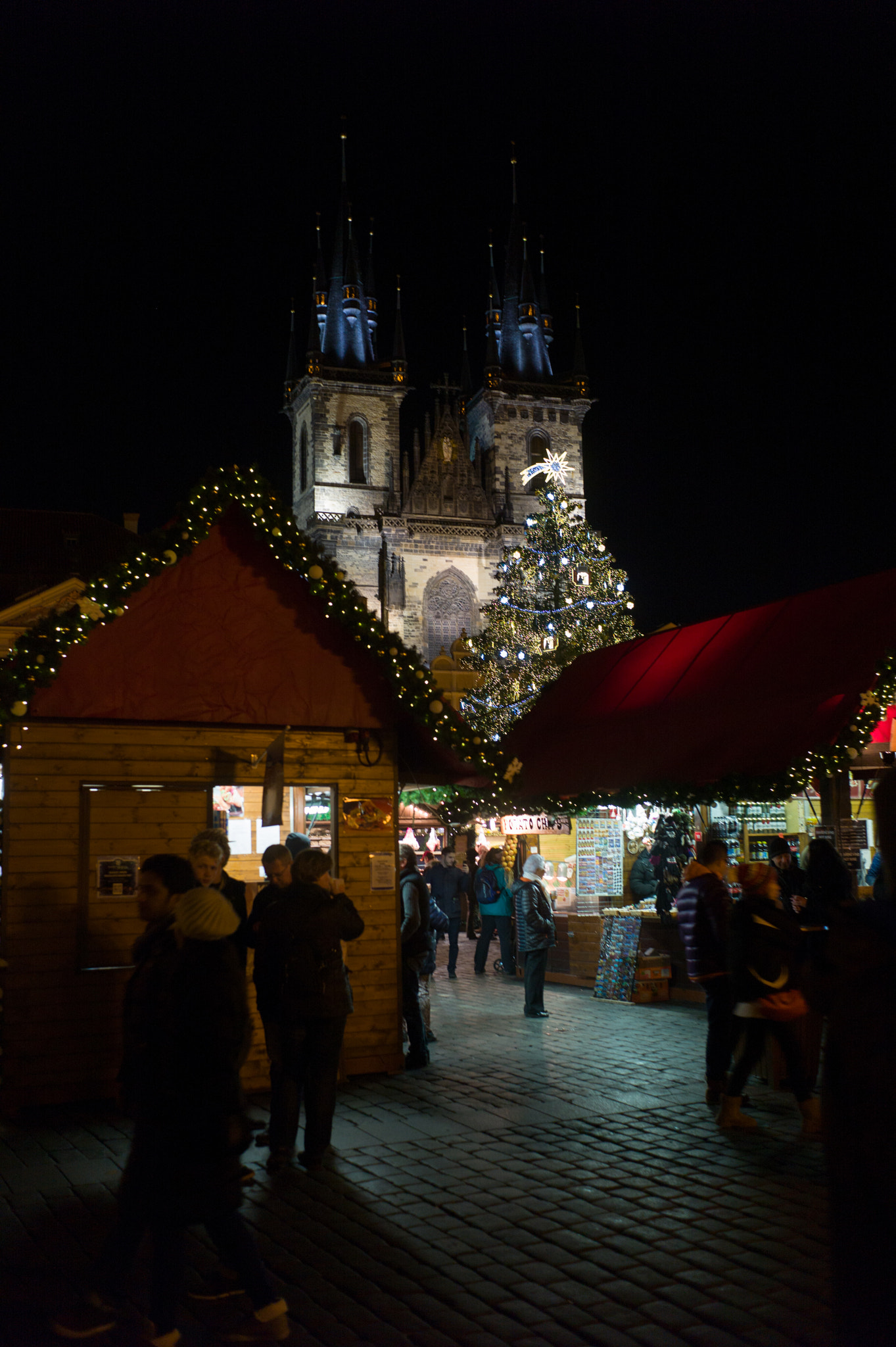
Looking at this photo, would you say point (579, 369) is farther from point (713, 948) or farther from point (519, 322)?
point (713, 948)

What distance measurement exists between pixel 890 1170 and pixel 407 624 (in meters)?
50.2

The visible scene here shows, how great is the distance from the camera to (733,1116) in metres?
6.89

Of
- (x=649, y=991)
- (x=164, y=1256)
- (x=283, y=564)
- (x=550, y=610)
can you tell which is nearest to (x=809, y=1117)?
(x=164, y=1256)

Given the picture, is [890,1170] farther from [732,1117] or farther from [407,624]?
[407,624]

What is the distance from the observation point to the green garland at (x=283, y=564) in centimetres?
759

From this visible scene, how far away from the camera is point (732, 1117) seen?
689 cm

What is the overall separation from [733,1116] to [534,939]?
454cm

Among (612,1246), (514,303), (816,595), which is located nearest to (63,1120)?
(612,1246)

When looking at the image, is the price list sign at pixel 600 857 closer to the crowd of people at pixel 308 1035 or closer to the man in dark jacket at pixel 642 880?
the man in dark jacket at pixel 642 880

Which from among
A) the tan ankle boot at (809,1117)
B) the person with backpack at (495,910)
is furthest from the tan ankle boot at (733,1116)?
the person with backpack at (495,910)

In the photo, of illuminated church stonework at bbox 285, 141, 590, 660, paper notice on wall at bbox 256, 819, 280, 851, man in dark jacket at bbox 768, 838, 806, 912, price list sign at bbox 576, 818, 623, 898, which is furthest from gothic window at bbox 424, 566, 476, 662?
man in dark jacket at bbox 768, 838, 806, 912

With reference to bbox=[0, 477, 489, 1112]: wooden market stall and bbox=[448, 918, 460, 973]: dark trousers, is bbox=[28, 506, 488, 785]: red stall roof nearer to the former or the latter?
bbox=[0, 477, 489, 1112]: wooden market stall

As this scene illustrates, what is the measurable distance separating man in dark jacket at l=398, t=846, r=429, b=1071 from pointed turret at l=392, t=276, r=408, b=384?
162ft

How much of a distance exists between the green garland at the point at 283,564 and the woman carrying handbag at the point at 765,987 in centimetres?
276
